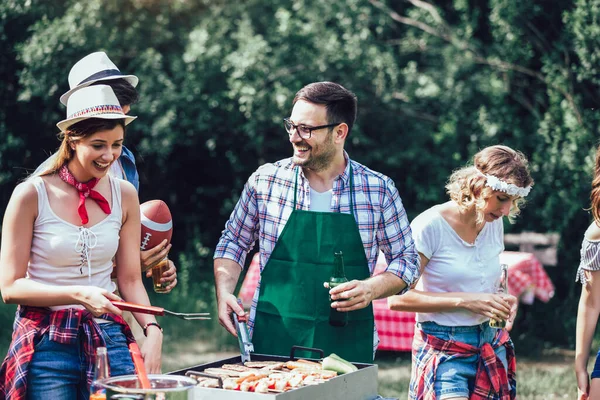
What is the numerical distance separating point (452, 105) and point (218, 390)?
8.36m

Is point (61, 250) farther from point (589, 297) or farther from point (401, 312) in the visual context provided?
point (401, 312)

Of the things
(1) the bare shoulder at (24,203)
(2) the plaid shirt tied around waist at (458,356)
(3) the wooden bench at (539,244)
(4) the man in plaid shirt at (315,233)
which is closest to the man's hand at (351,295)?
(4) the man in plaid shirt at (315,233)

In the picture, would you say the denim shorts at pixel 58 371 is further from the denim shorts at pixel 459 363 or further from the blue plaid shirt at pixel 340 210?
the denim shorts at pixel 459 363

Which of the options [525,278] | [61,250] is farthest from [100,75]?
[525,278]

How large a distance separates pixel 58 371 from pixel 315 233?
1.23 m

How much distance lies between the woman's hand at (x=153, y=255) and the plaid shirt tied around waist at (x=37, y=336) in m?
0.59

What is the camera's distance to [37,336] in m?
2.97

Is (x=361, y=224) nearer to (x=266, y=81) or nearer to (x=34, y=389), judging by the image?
(x=34, y=389)

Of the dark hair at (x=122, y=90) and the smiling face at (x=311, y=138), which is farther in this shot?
the dark hair at (x=122, y=90)

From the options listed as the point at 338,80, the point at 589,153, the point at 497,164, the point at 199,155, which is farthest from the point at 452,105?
the point at 497,164

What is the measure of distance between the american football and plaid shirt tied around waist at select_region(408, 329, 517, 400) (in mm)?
1303

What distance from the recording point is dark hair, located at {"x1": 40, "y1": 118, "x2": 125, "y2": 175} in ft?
9.97

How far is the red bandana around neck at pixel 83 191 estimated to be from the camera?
3062mm

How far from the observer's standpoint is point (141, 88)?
36.4 ft
